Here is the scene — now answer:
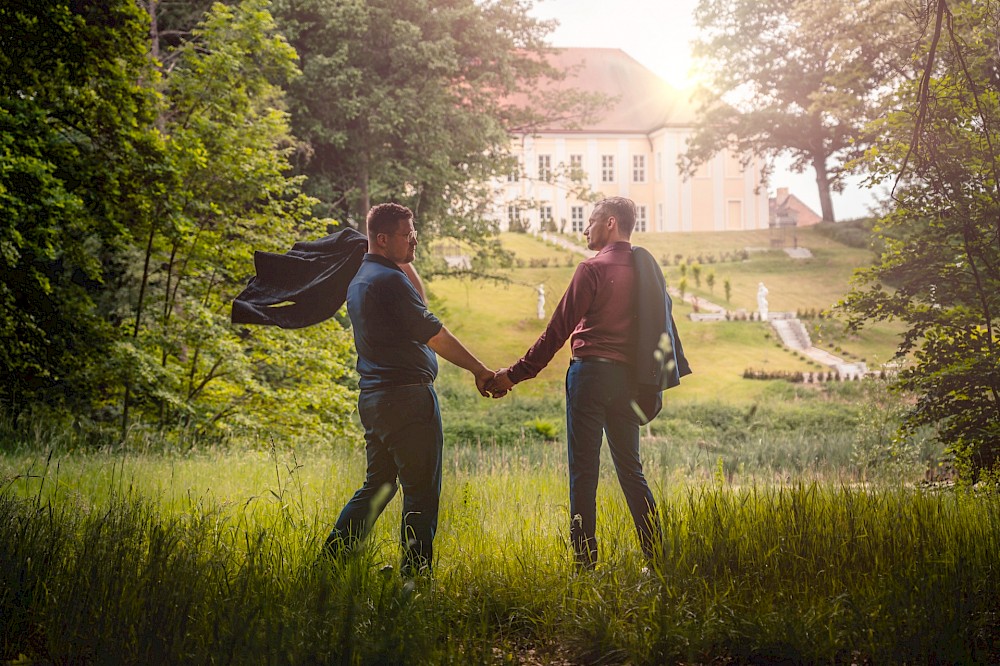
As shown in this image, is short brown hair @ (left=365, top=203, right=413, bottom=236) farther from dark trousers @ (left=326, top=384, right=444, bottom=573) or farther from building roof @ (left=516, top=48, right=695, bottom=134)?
building roof @ (left=516, top=48, right=695, bottom=134)

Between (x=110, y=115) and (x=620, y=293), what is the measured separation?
264 inches

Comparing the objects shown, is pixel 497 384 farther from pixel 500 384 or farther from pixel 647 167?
pixel 647 167

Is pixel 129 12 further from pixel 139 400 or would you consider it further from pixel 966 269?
pixel 966 269

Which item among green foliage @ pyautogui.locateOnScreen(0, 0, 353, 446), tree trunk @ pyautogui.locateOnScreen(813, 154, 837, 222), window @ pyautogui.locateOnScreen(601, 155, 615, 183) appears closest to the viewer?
green foliage @ pyautogui.locateOnScreen(0, 0, 353, 446)

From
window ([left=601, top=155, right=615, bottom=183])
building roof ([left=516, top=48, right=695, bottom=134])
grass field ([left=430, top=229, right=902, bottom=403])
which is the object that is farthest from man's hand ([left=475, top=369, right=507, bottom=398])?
window ([left=601, top=155, right=615, bottom=183])

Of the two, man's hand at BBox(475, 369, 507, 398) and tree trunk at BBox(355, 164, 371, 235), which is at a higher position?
tree trunk at BBox(355, 164, 371, 235)

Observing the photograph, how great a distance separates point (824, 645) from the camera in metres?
3.28

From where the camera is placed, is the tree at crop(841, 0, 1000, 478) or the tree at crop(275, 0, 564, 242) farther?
the tree at crop(275, 0, 564, 242)

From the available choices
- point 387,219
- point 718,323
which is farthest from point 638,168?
point 387,219

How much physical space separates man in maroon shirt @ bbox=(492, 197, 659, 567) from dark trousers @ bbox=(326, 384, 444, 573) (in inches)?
29.8

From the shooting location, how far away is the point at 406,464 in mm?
3871

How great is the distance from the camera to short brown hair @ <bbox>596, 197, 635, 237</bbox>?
4539mm

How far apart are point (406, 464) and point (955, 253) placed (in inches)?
200

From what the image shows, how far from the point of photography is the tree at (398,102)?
1580cm
